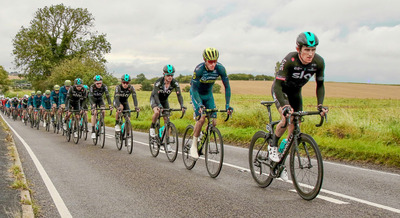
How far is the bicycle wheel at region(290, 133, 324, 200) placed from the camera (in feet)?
16.2

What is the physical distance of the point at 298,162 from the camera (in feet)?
17.6

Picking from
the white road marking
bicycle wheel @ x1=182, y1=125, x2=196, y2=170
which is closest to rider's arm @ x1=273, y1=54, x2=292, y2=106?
bicycle wheel @ x1=182, y1=125, x2=196, y2=170

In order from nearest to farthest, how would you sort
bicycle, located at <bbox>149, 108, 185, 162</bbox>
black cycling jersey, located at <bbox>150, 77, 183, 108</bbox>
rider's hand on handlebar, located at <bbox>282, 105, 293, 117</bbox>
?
rider's hand on handlebar, located at <bbox>282, 105, 293, 117</bbox> < bicycle, located at <bbox>149, 108, 185, 162</bbox> < black cycling jersey, located at <bbox>150, 77, 183, 108</bbox>

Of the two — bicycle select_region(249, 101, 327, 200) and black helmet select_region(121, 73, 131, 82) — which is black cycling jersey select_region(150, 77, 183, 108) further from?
bicycle select_region(249, 101, 327, 200)

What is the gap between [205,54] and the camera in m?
6.88

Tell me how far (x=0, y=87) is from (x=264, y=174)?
5748 inches

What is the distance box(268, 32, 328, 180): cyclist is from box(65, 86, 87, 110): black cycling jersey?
422 inches

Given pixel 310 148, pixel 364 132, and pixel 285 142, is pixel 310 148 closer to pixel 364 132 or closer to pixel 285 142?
pixel 285 142

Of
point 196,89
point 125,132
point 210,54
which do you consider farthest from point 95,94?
point 210,54

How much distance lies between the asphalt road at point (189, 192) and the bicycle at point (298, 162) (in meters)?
0.19

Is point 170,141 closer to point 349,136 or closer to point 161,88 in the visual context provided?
point 161,88

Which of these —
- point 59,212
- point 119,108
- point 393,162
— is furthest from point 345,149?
point 59,212

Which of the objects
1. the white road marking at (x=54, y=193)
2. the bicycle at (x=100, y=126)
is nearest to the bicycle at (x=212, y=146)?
the white road marking at (x=54, y=193)

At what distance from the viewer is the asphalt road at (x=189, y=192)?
16.1 ft
